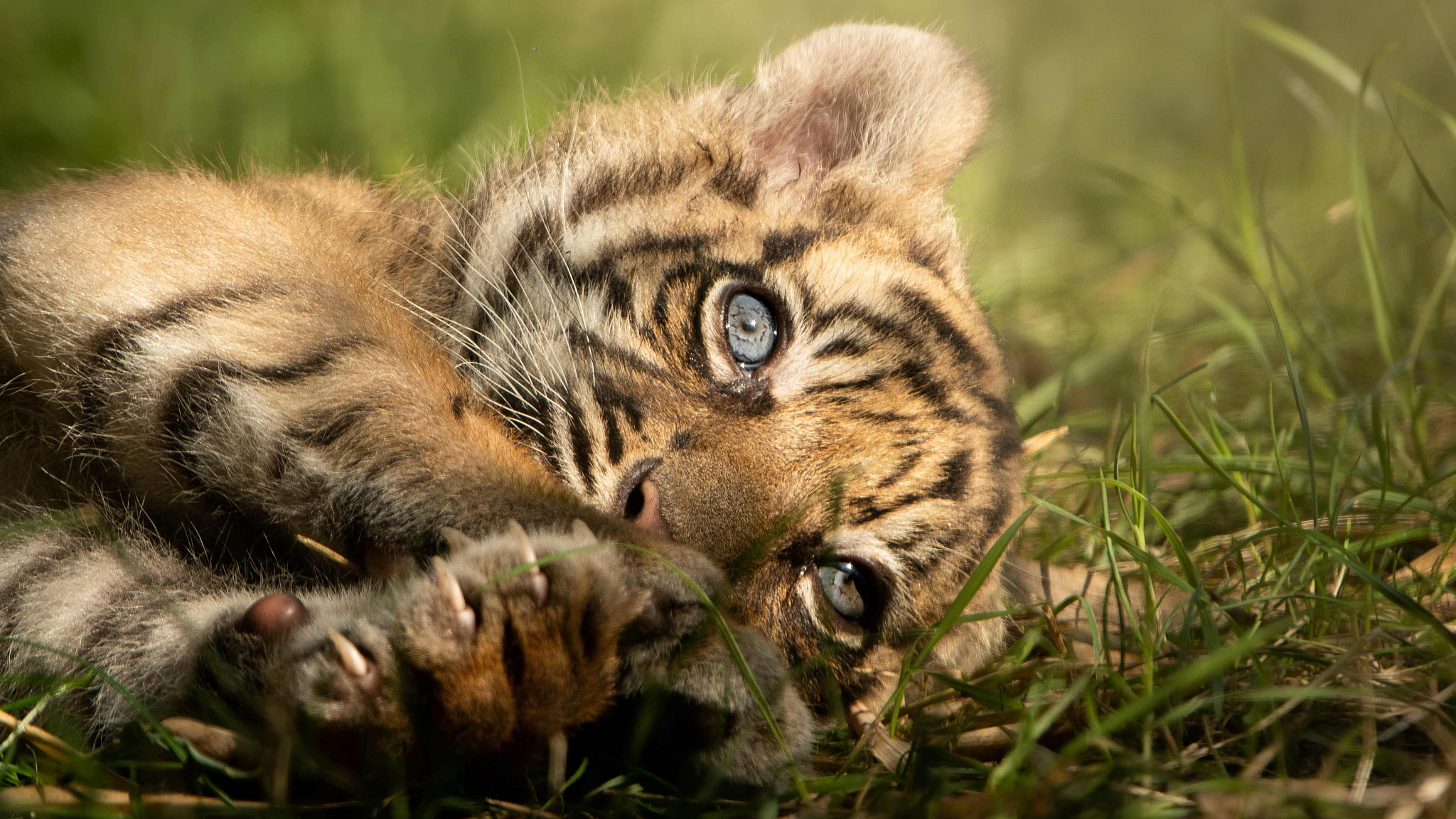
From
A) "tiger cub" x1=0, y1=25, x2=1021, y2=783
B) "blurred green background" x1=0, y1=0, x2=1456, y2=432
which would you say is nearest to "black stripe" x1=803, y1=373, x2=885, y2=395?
"tiger cub" x1=0, y1=25, x2=1021, y2=783

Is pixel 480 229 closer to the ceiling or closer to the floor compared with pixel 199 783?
closer to the ceiling

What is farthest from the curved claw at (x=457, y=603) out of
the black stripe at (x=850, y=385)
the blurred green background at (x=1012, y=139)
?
the blurred green background at (x=1012, y=139)

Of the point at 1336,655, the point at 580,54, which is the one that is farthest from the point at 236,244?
the point at 580,54

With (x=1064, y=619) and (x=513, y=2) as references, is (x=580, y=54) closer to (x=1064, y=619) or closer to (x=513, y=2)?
(x=513, y=2)

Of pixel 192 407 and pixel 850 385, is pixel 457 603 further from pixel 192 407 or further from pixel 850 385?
pixel 850 385

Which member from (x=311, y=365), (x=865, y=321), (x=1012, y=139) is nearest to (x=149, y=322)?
(x=311, y=365)
